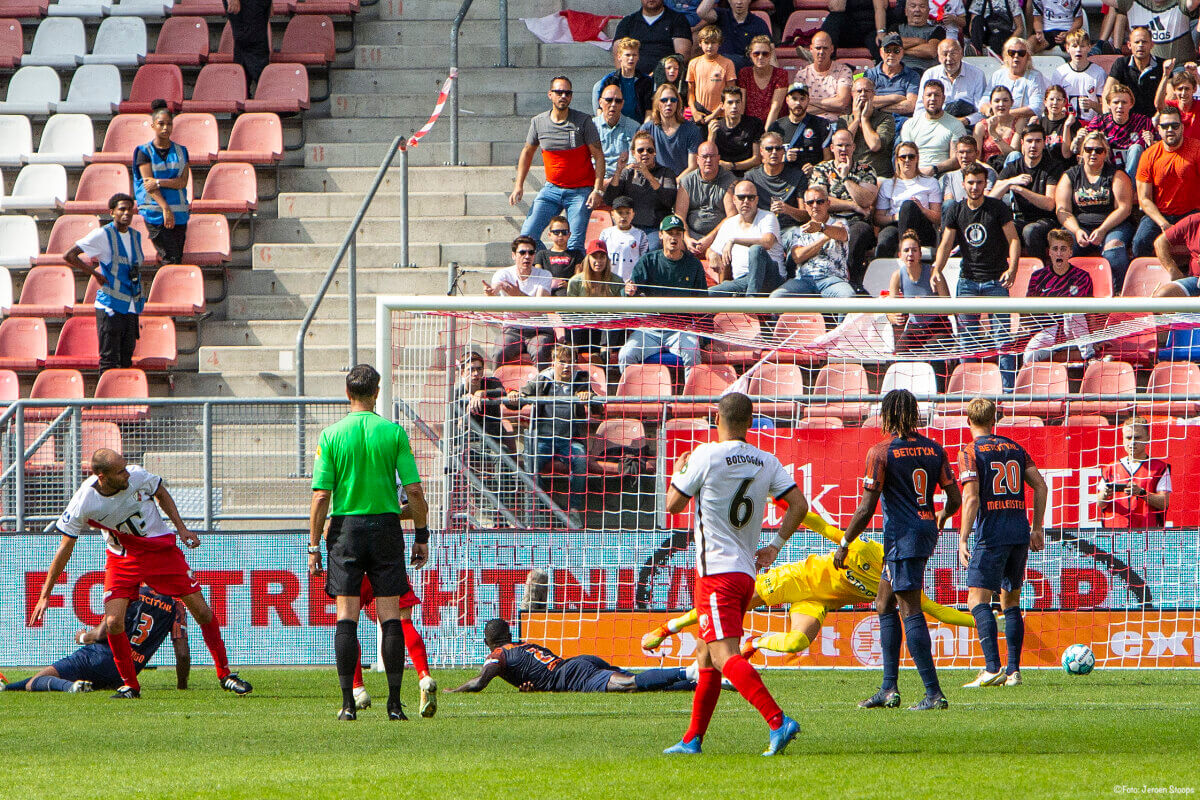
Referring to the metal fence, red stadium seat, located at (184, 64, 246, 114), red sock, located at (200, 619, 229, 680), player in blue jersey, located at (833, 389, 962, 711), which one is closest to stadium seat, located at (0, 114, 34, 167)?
red stadium seat, located at (184, 64, 246, 114)

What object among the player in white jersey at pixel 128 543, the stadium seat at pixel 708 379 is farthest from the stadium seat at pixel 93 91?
the stadium seat at pixel 708 379

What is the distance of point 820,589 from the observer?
32.7ft

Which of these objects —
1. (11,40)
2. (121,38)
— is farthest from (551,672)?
(11,40)

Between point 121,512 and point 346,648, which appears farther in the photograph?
point 121,512

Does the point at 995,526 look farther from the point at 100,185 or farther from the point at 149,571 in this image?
the point at 100,185

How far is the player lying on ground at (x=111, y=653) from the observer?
10.2 m

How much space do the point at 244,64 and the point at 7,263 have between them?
12.5 ft

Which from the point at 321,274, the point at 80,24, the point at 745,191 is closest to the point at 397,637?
the point at 745,191

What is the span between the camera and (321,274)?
15.4 metres

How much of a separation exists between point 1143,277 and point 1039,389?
261 centimetres

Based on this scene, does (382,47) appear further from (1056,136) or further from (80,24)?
(1056,136)

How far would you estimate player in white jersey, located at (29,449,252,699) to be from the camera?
967cm

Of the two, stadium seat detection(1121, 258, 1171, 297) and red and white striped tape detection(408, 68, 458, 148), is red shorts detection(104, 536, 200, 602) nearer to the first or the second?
red and white striped tape detection(408, 68, 458, 148)

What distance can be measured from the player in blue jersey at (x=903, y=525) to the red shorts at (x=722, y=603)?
185 centimetres
